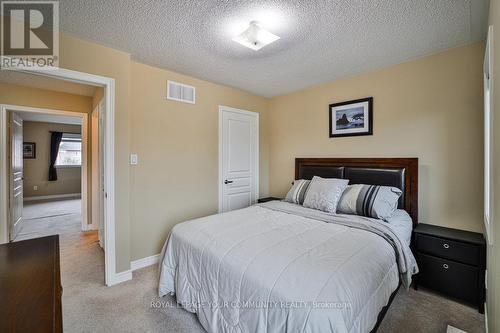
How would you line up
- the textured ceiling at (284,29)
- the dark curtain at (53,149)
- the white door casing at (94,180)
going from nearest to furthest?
the textured ceiling at (284,29) → the white door casing at (94,180) → the dark curtain at (53,149)

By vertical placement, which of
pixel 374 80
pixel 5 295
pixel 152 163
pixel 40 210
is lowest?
pixel 40 210

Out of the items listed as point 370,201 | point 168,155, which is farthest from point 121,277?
point 370,201

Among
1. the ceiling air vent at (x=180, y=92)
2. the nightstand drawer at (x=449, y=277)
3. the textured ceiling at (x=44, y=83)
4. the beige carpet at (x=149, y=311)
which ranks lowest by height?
the beige carpet at (x=149, y=311)

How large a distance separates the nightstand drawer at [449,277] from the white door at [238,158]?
251 cm

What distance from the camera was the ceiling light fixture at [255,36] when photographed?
189 cm

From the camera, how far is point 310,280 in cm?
118

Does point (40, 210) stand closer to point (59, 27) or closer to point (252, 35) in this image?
point (59, 27)

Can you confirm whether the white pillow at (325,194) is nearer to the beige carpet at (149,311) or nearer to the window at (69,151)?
the beige carpet at (149,311)

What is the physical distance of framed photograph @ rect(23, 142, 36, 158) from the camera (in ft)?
21.0

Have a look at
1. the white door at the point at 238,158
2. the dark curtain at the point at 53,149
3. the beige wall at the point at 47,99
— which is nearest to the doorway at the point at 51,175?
the dark curtain at the point at 53,149

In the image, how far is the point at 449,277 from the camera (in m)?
2.03

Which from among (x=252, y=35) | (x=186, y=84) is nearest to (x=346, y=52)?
(x=252, y=35)

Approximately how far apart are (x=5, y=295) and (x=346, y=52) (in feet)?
10.1

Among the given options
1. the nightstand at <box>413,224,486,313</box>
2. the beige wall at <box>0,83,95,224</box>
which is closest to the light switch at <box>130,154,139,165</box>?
the beige wall at <box>0,83,95,224</box>
